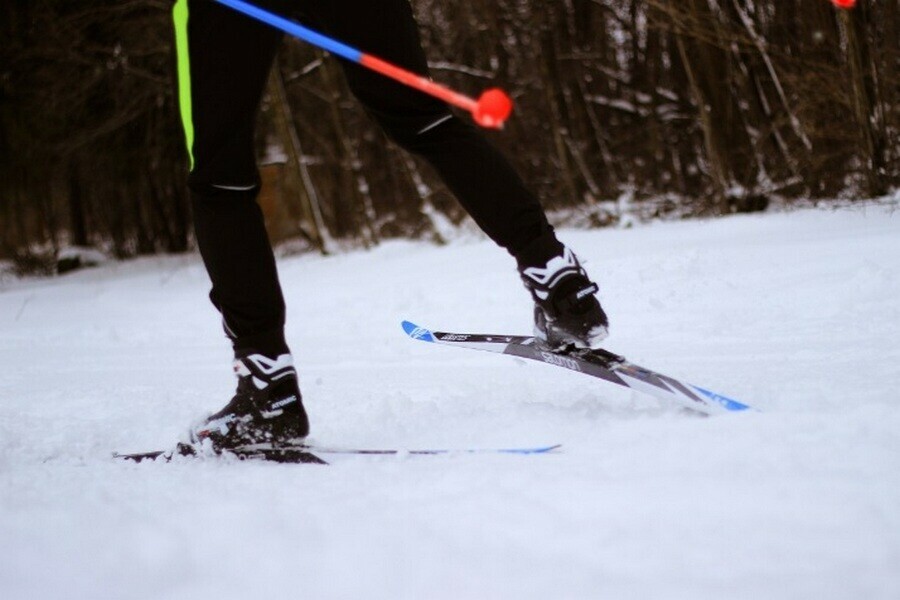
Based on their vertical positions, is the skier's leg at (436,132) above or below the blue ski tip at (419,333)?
above

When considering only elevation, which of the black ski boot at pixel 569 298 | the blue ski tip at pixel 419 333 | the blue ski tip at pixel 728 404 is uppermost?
the black ski boot at pixel 569 298

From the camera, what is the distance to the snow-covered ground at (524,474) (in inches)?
37.7

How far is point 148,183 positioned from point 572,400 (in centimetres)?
1055

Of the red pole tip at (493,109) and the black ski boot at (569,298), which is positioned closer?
the red pole tip at (493,109)

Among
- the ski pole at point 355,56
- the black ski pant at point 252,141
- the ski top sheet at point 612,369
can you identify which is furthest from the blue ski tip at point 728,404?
the ski pole at point 355,56

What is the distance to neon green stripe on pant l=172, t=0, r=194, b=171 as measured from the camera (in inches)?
64.0

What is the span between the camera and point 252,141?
171cm

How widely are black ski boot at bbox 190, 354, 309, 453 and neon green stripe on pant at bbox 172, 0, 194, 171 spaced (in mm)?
516

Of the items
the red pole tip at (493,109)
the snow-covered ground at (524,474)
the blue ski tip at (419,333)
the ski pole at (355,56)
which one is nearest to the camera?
the snow-covered ground at (524,474)

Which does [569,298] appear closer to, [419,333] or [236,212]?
[419,333]

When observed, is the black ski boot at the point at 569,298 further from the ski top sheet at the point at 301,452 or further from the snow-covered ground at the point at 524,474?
the ski top sheet at the point at 301,452

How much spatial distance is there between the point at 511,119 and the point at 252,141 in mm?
9000

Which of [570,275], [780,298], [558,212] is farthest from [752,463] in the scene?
[558,212]

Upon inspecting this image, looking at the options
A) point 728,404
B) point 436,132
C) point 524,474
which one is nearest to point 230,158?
point 436,132
